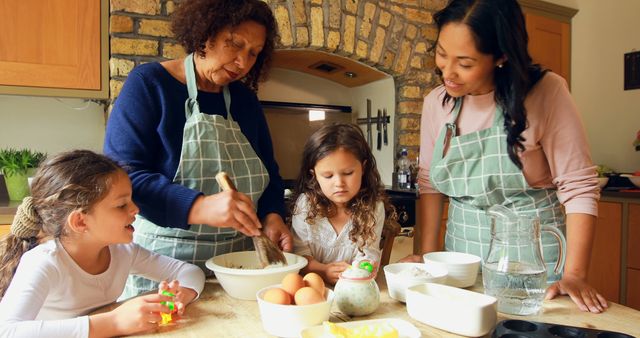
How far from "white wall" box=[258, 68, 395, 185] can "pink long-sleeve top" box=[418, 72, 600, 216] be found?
75.4 inches

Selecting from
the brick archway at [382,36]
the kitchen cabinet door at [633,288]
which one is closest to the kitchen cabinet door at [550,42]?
the brick archway at [382,36]

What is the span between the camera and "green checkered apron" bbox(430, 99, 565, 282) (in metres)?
1.14

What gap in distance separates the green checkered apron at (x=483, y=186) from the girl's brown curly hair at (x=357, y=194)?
201 millimetres

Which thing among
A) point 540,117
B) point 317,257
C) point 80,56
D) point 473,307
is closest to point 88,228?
point 317,257

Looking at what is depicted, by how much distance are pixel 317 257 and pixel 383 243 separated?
34cm

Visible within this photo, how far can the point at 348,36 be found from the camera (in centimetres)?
267

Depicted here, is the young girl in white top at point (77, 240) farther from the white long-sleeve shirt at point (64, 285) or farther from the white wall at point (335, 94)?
the white wall at point (335, 94)

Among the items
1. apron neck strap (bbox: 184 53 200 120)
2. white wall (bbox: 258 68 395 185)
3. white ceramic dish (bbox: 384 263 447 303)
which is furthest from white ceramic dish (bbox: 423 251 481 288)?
white wall (bbox: 258 68 395 185)

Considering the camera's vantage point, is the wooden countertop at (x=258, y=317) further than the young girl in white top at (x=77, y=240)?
No

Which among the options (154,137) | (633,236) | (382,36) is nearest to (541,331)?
(154,137)

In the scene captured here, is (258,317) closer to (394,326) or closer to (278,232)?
(394,326)

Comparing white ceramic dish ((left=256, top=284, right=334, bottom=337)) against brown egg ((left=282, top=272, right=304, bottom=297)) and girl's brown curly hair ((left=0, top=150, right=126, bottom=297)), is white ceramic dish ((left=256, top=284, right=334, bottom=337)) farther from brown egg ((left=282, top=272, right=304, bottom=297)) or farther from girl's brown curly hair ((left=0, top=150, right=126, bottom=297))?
girl's brown curly hair ((left=0, top=150, right=126, bottom=297))

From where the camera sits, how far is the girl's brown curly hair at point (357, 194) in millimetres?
1274

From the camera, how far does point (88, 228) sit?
0.95 m
